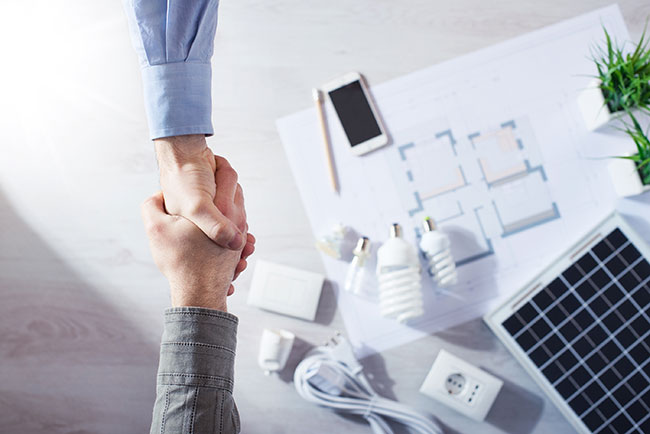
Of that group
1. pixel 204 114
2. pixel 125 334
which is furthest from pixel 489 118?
pixel 125 334

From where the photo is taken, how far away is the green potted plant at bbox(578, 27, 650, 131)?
76 cm

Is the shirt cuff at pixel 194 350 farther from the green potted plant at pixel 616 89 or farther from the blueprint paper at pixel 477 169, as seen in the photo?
the green potted plant at pixel 616 89

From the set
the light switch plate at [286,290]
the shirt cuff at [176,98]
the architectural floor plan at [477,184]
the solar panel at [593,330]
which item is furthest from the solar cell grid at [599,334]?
the shirt cuff at [176,98]

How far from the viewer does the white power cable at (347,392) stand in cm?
78

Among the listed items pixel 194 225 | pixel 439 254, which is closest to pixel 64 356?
pixel 194 225

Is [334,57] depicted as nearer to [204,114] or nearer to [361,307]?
[204,114]

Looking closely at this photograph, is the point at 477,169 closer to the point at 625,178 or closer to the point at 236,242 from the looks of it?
the point at 625,178

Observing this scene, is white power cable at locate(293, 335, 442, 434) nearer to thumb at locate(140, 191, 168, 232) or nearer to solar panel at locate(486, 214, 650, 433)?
solar panel at locate(486, 214, 650, 433)

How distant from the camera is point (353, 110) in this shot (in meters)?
0.85

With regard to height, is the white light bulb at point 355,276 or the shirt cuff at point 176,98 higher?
the shirt cuff at point 176,98

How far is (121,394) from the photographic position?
853 mm

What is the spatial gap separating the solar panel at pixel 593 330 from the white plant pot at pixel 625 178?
6 cm

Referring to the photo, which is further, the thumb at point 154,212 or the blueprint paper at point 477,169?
the blueprint paper at point 477,169

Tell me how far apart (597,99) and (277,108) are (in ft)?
1.75
